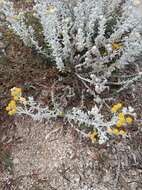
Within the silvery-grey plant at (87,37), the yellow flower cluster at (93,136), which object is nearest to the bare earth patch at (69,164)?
the yellow flower cluster at (93,136)

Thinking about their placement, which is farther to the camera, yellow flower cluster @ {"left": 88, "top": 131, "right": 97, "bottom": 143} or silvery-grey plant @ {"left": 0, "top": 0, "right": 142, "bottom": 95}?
silvery-grey plant @ {"left": 0, "top": 0, "right": 142, "bottom": 95}

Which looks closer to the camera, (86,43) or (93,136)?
(93,136)

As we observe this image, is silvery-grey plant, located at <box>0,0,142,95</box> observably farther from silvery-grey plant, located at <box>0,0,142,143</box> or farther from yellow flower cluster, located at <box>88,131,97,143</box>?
yellow flower cluster, located at <box>88,131,97,143</box>

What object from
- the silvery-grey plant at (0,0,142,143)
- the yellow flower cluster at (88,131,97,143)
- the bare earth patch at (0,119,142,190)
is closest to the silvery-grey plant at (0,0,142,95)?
the silvery-grey plant at (0,0,142,143)

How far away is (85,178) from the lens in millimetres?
2230

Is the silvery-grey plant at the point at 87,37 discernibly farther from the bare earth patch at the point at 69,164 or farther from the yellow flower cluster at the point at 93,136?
the bare earth patch at the point at 69,164

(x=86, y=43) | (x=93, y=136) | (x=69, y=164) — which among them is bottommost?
(x=69, y=164)

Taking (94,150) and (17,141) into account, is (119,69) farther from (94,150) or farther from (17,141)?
(17,141)

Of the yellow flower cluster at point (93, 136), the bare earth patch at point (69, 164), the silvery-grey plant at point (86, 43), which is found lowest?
the bare earth patch at point (69, 164)

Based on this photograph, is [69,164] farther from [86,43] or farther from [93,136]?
[86,43]

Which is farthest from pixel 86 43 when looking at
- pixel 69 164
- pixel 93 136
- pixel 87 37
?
pixel 69 164

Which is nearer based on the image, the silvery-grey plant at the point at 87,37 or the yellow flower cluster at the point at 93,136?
the yellow flower cluster at the point at 93,136

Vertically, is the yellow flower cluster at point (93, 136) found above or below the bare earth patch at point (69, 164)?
above

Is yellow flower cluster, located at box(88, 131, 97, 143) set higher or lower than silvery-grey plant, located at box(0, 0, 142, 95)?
lower
